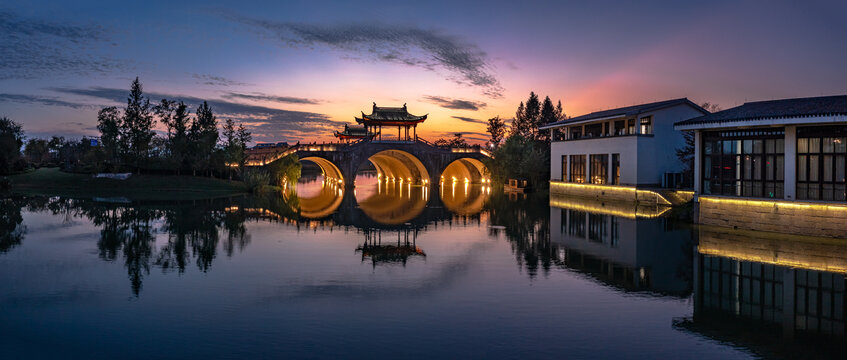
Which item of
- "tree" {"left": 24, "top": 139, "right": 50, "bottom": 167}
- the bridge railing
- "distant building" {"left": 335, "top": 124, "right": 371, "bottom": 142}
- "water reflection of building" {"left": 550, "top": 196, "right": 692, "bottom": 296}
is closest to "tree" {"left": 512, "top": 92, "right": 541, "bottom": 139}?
"distant building" {"left": 335, "top": 124, "right": 371, "bottom": 142}

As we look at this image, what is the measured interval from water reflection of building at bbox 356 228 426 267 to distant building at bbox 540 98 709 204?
25.0 metres

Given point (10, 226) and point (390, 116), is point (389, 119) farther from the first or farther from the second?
point (10, 226)

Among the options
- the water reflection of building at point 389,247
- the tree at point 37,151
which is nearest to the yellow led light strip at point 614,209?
the water reflection of building at point 389,247

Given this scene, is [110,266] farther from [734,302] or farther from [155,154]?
[155,154]

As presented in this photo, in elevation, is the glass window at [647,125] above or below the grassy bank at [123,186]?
above

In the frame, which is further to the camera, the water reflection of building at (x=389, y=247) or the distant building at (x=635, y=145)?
the distant building at (x=635, y=145)

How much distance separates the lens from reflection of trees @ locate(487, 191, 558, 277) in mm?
18000

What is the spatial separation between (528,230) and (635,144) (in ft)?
67.8

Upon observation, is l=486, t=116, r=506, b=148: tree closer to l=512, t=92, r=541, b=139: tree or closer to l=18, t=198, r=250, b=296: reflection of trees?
l=512, t=92, r=541, b=139: tree

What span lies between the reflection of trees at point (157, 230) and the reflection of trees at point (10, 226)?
0.85 m

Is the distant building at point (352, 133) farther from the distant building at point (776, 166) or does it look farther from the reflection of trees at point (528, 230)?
the distant building at point (776, 166)

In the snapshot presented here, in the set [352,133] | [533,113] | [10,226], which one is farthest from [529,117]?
[10,226]

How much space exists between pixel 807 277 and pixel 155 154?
65.4 metres

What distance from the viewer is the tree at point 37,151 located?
105 meters
